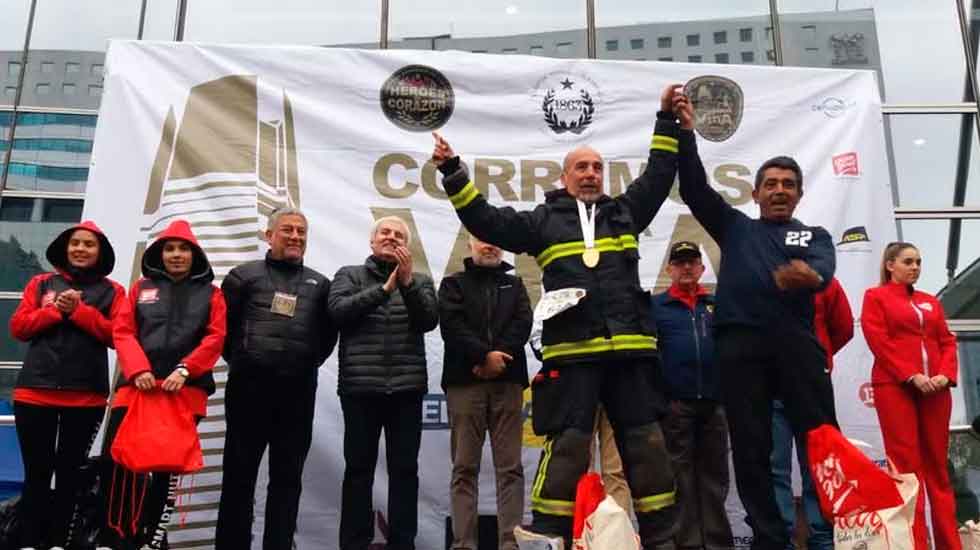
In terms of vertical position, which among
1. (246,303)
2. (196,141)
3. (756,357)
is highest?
(196,141)

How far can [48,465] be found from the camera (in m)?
3.44

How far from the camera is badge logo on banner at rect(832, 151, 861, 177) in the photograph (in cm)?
507

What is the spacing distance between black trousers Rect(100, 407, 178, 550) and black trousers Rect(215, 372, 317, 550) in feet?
0.83

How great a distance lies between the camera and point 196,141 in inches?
186

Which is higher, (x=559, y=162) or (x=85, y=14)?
(x=85, y=14)

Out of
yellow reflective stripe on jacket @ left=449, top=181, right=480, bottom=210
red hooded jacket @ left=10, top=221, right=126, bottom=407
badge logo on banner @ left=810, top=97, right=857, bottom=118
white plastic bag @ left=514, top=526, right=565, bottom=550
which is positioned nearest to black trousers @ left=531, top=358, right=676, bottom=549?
white plastic bag @ left=514, top=526, right=565, bottom=550

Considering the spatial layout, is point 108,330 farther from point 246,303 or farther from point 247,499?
point 247,499

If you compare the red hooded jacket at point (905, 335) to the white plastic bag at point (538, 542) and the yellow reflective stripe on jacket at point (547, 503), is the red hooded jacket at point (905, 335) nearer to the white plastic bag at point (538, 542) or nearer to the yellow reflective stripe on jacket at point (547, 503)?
the yellow reflective stripe on jacket at point (547, 503)

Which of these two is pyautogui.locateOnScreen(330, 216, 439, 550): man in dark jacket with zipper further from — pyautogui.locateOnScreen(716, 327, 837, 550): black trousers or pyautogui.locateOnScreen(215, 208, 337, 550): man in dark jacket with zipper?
pyautogui.locateOnScreen(716, 327, 837, 550): black trousers

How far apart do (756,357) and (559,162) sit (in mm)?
2341

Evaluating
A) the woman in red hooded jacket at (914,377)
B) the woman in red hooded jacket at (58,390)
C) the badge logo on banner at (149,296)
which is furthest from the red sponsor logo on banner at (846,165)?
the woman in red hooded jacket at (58,390)

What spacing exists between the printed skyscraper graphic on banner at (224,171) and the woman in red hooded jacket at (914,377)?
10.8ft

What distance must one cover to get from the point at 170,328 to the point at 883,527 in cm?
283

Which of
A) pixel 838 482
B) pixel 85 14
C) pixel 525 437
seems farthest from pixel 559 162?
pixel 85 14
